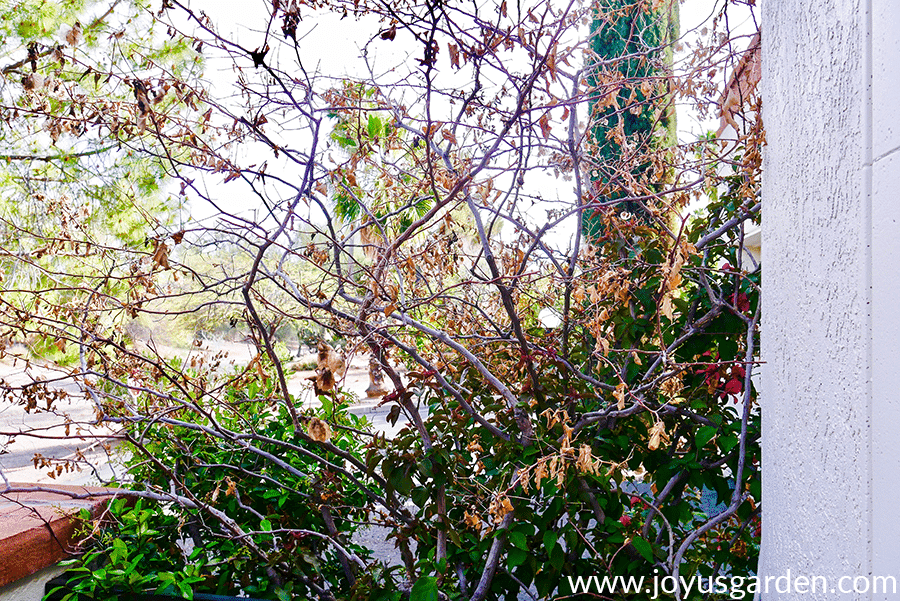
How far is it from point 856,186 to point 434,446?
1349 mm

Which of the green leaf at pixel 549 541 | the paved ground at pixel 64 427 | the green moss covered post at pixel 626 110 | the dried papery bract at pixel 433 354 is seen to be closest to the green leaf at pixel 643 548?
the dried papery bract at pixel 433 354

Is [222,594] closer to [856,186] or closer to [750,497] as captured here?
[750,497]

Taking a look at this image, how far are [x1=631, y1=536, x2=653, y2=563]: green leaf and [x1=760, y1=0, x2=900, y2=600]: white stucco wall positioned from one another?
0.31m

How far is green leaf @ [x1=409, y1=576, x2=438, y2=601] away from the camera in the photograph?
1.70 m

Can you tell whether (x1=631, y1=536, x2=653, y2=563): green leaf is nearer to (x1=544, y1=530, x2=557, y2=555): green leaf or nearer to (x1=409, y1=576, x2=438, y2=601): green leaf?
(x1=544, y1=530, x2=557, y2=555): green leaf

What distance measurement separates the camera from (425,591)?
1.72m

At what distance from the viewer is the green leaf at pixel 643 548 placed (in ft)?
5.74

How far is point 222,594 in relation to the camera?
6.69 feet

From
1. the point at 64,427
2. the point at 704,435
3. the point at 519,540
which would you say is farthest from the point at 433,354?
the point at 64,427

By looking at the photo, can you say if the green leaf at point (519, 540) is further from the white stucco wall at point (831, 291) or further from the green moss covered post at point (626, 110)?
the green moss covered post at point (626, 110)

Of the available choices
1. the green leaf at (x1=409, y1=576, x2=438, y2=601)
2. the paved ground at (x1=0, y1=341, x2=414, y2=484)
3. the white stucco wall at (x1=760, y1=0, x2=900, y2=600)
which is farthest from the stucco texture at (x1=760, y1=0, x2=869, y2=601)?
the paved ground at (x1=0, y1=341, x2=414, y2=484)

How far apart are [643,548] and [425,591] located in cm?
65

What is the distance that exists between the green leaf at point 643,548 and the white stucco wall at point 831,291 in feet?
1.01

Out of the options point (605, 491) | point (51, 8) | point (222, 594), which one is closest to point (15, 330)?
point (222, 594)
